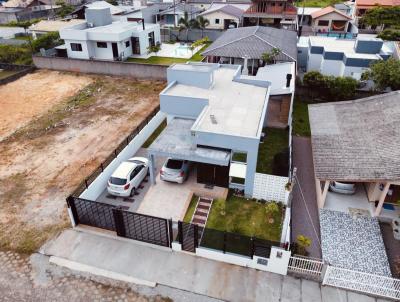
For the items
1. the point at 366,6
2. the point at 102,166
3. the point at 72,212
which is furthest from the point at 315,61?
the point at 366,6

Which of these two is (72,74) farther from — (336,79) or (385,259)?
(385,259)

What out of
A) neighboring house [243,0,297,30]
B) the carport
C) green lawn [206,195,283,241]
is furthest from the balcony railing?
green lawn [206,195,283,241]

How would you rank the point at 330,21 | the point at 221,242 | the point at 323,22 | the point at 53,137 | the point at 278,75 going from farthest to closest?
the point at 323,22, the point at 330,21, the point at 278,75, the point at 53,137, the point at 221,242

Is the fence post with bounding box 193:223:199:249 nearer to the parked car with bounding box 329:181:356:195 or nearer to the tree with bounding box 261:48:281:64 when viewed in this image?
the parked car with bounding box 329:181:356:195

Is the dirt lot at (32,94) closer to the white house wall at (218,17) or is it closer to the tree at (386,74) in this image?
the white house wall at (218,17)

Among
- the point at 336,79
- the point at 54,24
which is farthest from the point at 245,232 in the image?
the point at 54,24

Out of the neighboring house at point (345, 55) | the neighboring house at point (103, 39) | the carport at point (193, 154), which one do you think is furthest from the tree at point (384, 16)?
the carport at point (193, 154)

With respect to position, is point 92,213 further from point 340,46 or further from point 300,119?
point 340,46
